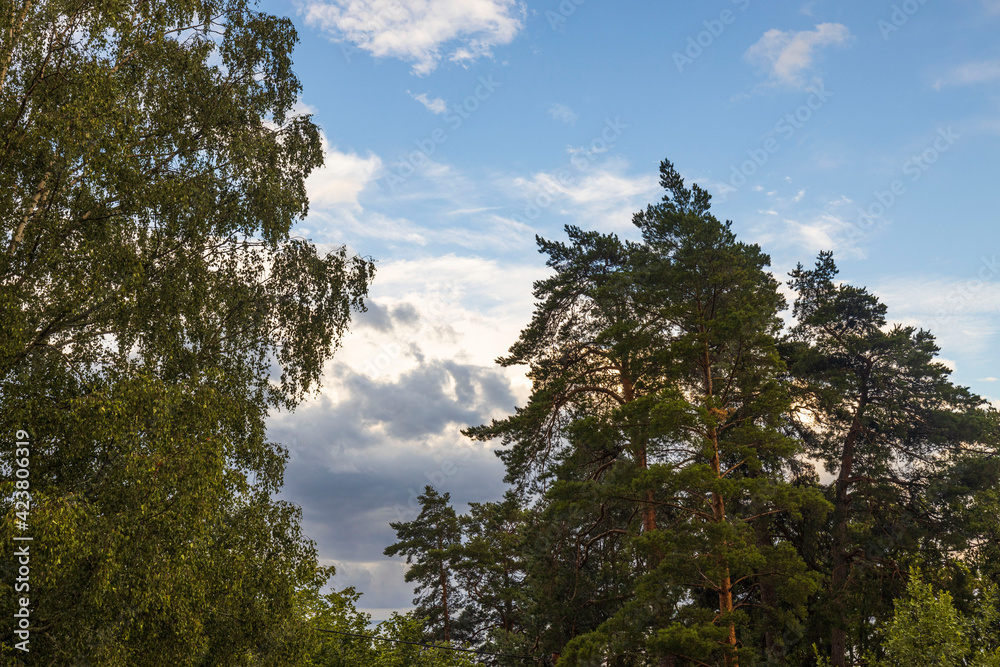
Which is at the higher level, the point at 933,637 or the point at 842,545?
the point at 842,545

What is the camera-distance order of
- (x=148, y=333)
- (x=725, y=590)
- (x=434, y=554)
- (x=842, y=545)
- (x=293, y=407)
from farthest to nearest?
(x=434, y=554) < (x=842, y=545) < (x=725, y=590) < (x=293, y=407) < (x=148, y=333)

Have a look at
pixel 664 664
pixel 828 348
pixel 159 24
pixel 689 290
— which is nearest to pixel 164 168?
pixel 159 24

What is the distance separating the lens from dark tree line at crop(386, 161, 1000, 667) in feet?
60.4

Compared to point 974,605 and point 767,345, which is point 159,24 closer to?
point 767,345

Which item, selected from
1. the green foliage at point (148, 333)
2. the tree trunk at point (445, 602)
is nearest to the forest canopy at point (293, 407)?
the green foliage at point (148, 333)

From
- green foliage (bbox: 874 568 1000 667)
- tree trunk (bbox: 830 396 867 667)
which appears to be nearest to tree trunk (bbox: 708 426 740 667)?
green foliage (bbox: 874 568 1000 667)

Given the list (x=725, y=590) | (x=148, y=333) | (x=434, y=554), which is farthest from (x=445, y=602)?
(x=148, y=333)

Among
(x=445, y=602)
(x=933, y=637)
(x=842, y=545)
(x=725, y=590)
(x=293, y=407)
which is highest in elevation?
(x=293, y=407)

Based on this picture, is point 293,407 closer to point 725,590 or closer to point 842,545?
point 725,590

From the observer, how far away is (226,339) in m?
13.0

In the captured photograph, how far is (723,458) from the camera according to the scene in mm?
24609

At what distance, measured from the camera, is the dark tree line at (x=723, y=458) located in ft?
60.4

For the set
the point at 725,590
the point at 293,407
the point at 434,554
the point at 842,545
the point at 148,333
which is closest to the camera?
the point at 148,333

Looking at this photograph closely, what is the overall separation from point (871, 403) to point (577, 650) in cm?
1466
